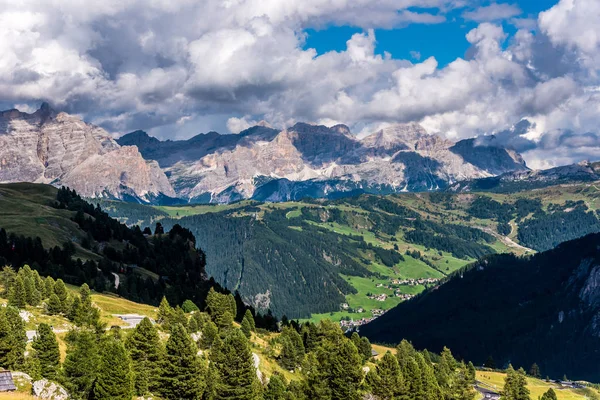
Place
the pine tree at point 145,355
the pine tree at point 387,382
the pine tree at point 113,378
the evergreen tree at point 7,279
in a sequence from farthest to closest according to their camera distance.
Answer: the evergreen tree at point 7,279 < the pine tree at point 387,382 < the pine tree at point 145,355 < the pine tree at point 113,378

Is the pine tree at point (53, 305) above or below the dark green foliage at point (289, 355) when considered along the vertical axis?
above

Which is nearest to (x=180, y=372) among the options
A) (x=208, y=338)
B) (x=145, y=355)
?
(x=145, y=355)

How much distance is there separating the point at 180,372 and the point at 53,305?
38.3 metres

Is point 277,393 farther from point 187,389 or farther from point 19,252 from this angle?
point 19,252

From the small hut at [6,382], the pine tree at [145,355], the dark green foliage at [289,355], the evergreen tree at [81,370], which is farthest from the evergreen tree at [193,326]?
the small hut at [6,382]

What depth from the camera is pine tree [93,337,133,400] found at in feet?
189

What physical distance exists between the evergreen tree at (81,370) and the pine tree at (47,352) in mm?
1617

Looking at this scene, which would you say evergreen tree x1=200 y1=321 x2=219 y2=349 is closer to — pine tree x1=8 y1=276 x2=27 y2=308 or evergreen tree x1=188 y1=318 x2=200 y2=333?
evergreen tree x1=188 y1=318 x2=200 y2=333

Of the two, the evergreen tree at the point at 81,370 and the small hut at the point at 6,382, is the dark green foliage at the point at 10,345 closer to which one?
the evergreen tree at the point at 81,370

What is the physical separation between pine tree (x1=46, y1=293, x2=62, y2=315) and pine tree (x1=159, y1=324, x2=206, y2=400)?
117 ft

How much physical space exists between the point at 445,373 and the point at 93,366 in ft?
371

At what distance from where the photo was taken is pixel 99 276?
618 ft

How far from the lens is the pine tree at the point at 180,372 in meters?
69.0

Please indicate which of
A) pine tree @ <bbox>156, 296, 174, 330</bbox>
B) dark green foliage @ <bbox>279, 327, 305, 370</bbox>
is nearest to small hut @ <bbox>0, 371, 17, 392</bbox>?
pine tree @ <bbox>156, 296, 174, 330</bbox>
